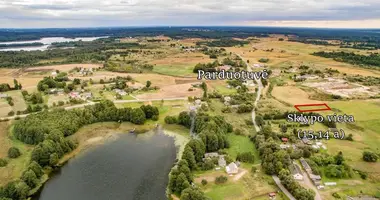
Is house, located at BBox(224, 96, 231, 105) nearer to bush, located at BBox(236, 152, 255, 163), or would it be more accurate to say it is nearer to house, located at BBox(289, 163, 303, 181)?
bush, located at BBox(236, 152, 255, 163)

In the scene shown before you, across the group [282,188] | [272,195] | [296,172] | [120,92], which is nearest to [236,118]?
[296,172]

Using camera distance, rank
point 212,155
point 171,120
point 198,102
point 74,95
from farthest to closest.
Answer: point 74,95 < point 198,102 < point 171,120 < point 212,155

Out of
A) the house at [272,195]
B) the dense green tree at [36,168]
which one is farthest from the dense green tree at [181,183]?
the dense green tree at [36,168]

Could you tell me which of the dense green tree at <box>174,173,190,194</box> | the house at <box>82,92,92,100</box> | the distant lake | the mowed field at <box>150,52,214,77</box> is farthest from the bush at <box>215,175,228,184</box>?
the mowed field at <box>150,52,214,77</box>

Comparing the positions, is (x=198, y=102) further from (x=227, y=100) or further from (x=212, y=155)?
(x=212, y=155)

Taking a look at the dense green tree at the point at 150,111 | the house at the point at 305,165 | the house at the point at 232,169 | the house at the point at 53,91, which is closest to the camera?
the house at the point at 305,165

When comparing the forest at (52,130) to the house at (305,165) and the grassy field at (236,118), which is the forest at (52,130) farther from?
the house at (305,165)
